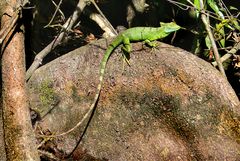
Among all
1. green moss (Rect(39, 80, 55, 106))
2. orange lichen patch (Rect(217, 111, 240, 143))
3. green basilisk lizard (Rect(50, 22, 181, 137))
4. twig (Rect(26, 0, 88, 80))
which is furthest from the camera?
twig (Rect(26, 0, 88, 80))

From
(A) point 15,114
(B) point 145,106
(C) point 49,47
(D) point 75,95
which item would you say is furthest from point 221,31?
(A) point 15,114

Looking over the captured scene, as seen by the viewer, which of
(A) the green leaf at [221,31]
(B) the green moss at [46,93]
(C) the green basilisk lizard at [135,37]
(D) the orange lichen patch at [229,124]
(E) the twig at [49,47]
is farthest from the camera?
(E) the twig at [49,47]

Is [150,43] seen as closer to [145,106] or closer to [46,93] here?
[145,106]

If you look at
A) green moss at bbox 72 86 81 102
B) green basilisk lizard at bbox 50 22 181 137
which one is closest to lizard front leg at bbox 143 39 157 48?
green basilisk lizard at bbox 50 22 181 137

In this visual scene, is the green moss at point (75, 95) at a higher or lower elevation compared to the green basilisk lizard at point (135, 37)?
lower

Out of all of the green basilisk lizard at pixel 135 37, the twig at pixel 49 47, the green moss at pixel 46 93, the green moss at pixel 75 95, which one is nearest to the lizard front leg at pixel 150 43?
the green basilisk lizard at pixel 135 37

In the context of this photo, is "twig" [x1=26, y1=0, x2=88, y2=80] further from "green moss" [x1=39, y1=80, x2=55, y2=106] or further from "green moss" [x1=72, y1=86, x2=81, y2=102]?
"green moss" [x1=72, y1=86, x2=81, y2=102]

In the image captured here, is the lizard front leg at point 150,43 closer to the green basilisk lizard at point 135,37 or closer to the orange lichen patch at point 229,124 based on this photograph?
the green basilisk lizard at point 135,37
